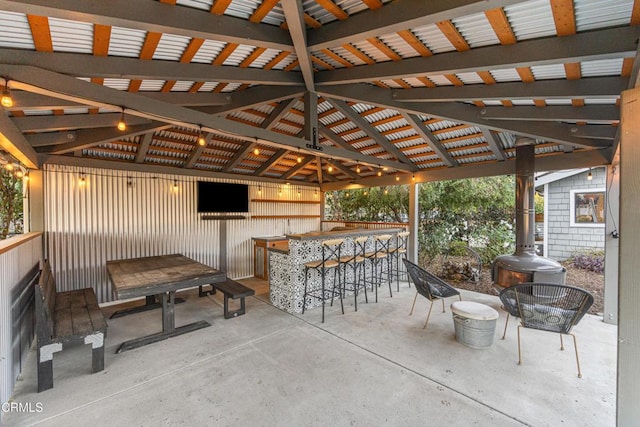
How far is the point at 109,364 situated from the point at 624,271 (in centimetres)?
471

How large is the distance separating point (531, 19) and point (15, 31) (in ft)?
12.9

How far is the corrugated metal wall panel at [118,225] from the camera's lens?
4.69 metres

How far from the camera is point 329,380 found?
267cm

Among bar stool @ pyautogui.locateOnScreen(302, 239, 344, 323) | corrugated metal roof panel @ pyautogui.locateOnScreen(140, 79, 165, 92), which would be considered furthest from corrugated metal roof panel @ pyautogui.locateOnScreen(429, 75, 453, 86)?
corrugated metal roof panel @ pyautogui.locateOnScreen(140, 79, 165, 92)

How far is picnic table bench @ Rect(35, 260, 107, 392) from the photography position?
2.55m

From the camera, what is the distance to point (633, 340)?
→ 1518 mm

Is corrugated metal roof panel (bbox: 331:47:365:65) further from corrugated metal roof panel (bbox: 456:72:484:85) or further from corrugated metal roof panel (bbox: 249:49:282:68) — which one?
corrugated metal roof panel (bbox: 456:72:484:85)

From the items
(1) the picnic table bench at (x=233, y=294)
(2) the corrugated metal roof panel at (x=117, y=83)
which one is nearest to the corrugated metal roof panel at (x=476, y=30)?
(2) the corrugated metal roof panel at (x=117, y=83)

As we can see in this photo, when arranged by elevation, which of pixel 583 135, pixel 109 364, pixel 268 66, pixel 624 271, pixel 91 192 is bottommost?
pixel 109 364

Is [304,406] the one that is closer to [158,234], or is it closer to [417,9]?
[417,9]

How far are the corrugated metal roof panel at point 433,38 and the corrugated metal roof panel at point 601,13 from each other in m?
0.88

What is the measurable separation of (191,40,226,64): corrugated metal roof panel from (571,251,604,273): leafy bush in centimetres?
915

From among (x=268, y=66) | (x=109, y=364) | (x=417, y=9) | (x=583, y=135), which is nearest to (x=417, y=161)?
(x=583, y=135)

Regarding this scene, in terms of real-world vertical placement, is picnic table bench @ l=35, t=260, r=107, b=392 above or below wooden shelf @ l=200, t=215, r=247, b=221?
below
